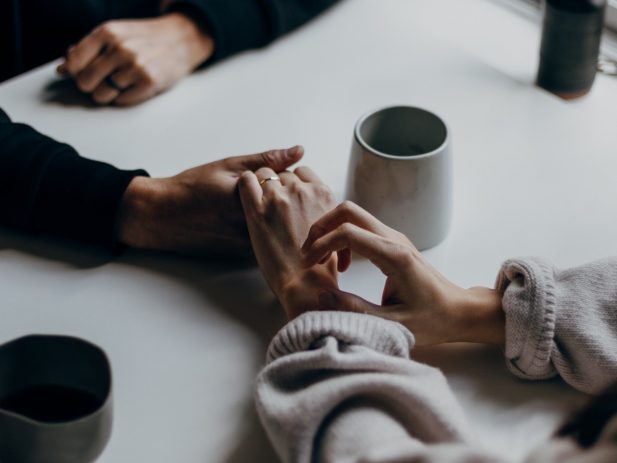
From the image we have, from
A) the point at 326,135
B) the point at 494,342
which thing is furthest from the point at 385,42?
the point at 494,342

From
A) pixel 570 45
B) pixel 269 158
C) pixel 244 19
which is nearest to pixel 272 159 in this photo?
pixel 269 158

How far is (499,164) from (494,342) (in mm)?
282

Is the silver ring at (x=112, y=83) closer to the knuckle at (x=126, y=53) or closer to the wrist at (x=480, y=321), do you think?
the knuckle at (x=126, y=53)

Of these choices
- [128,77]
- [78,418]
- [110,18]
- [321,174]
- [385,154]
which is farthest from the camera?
[110,18]

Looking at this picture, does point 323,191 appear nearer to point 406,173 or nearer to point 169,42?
point 406,173

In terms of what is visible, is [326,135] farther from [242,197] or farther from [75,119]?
[75,119]

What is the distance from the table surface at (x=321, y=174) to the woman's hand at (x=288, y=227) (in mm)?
37

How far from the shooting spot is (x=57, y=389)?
0.69 metres

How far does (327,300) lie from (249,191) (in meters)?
0.18

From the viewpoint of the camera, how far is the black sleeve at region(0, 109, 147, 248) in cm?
90

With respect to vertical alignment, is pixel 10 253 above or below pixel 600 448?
below

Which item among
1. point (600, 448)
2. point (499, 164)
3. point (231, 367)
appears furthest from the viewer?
point (499, 164)

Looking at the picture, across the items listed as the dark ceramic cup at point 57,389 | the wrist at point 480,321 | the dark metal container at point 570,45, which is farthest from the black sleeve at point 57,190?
the dark metal container at point 570,45

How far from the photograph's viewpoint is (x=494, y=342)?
782 millimetres
